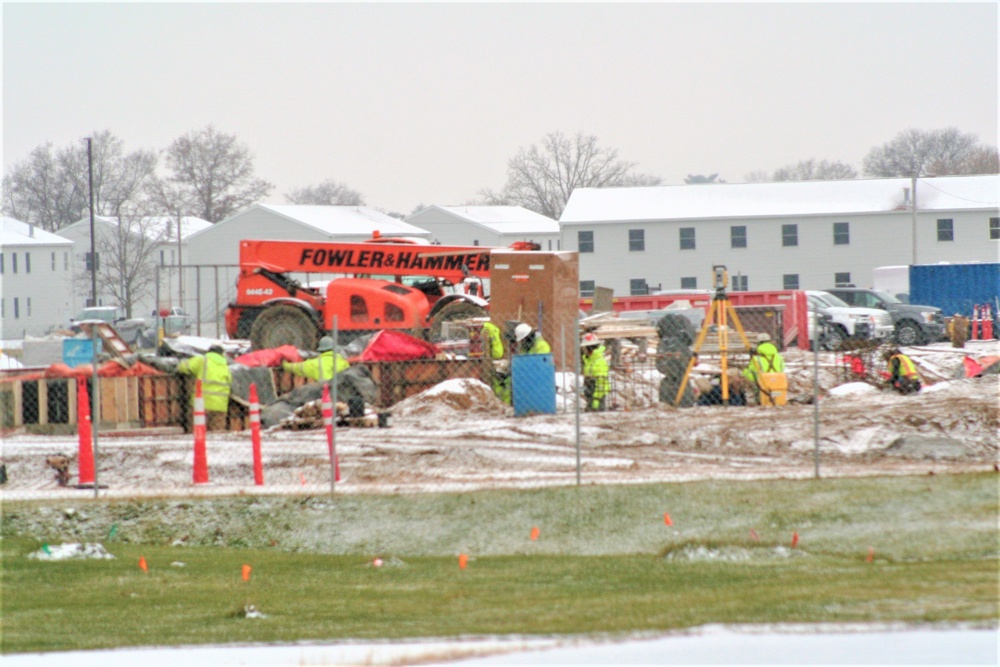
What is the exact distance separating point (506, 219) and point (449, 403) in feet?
233

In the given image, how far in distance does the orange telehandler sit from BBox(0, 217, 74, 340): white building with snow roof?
51.8 meters

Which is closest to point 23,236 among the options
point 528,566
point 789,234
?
point 789,234

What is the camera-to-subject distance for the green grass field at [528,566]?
26.3ft

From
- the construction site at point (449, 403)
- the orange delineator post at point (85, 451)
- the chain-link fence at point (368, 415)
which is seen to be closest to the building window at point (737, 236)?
the construction site at point (449, 403)

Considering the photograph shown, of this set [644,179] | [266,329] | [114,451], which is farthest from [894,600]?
[644,179]

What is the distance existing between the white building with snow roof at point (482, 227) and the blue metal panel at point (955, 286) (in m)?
42.4

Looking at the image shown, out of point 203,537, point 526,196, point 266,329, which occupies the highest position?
point 526,196

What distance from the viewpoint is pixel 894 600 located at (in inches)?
315

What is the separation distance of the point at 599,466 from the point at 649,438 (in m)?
2.04

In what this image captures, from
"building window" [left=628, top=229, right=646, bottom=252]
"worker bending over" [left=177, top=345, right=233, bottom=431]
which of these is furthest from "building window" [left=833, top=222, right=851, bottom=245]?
"worker bending over" [left=177, top=345, right=233, bottom=431]

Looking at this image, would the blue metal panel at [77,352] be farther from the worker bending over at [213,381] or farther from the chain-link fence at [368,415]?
the worker bending over at [213,381]

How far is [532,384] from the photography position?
63.1 feet

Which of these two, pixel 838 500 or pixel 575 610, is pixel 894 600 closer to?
pixel 575 610

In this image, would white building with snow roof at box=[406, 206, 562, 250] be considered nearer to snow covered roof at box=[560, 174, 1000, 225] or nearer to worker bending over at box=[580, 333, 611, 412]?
snow covered roof at box=[560, 174, 1000, 225]
